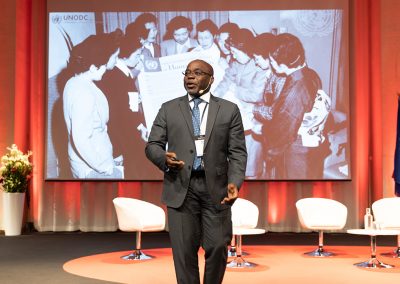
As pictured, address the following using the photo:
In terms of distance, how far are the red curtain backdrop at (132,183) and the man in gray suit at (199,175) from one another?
665 cm

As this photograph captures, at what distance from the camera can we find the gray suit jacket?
301 cm

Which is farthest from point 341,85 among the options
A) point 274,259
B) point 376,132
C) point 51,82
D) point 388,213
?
point 51,82

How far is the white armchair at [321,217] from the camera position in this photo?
691cm

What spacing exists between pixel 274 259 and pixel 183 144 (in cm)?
373

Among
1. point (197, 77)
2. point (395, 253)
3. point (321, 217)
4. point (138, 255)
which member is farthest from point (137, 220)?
point (197, 77)

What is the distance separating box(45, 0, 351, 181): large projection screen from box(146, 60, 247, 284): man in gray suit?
612 centimetres

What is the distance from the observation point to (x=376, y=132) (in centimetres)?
952

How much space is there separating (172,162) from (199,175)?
21 cm

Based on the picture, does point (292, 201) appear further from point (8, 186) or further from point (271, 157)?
point (8, 186)

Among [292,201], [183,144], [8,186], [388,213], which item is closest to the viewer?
[183,144]

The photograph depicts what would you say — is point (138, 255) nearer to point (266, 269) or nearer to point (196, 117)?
point (266, 269)

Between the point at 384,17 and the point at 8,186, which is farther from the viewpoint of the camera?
the point at 384,17

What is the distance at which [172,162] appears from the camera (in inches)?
114

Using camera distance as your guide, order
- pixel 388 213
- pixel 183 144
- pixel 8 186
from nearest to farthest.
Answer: pixel 183 144 → pixel 388 213 → pixel 8 186
